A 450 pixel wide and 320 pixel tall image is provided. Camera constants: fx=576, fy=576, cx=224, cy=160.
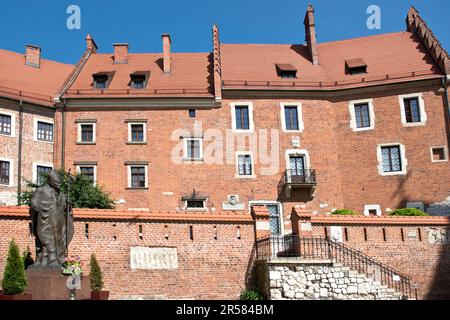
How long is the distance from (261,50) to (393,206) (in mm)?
12780

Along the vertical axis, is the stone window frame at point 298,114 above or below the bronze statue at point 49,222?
above

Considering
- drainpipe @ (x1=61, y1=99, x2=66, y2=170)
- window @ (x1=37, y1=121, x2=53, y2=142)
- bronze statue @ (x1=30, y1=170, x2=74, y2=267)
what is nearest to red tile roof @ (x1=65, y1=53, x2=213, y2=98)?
drainpipe @ (x1=61, y1=99, x2=66, y2=170)

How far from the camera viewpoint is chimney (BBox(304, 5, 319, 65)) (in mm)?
34031

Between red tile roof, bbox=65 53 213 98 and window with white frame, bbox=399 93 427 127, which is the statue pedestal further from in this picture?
window with white frame, bbox=399 93 427 127

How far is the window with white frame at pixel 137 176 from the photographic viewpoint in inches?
1150

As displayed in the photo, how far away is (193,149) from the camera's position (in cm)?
2997

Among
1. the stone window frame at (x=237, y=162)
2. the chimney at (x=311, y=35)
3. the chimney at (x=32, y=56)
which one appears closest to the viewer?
the stone window frame at (x=237, y=162)

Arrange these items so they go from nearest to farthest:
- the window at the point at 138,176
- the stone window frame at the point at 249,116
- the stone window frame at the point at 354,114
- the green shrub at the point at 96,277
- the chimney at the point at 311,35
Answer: the green shrub at the point at 96,277, the window at the point at 138,176, the stone window frame at the point at 249,116, the stone window frame at the point at 354,114, the chimney at the point at 311,35

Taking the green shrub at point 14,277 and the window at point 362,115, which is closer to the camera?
the green shrub at point 14,277

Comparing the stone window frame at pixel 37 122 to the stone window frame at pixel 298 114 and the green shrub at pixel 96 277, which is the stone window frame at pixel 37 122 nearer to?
the stone window frame at pixel 298 114

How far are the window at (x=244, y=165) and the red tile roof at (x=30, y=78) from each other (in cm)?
1046

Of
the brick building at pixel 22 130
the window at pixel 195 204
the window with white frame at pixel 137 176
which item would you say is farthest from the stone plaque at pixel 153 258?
the brick building at pixel 22 130

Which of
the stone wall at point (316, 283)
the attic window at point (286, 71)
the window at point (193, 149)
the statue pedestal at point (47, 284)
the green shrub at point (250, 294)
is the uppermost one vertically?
the attic window at point (286, 71)

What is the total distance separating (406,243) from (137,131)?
1551 centimetres
